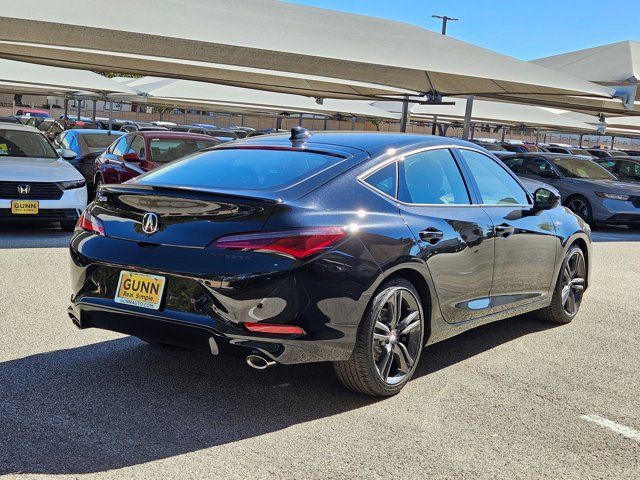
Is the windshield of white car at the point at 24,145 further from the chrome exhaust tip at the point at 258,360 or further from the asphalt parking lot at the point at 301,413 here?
the chrome exhaust tip at the point at 258,360

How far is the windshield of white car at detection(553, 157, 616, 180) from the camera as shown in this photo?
16.5 meters

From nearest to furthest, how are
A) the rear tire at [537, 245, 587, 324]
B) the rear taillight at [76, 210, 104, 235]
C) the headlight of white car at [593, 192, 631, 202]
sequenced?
the rear taillight at [76, 210, 104, 235] → the rear tire at [537, 245, 587, 324] → the headlight of white car at [593, 192, 631, 202]

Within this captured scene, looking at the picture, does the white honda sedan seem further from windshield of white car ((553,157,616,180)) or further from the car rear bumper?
windshield of white car ((553,157,616,180))

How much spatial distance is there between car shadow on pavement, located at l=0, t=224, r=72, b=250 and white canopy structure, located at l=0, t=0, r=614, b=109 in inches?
101

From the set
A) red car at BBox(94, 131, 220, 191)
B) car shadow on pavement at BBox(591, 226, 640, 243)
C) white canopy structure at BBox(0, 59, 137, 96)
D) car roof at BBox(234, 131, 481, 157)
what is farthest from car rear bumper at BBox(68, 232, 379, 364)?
white canopy structure at BBox(0, 59, 137, 96)

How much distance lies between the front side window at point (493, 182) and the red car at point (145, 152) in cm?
676

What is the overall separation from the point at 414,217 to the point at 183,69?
1187cm

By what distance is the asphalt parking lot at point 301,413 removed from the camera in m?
3.71

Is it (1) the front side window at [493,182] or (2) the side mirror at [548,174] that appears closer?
(1) the front side window at [493,182]

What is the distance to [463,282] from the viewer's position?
5270mm

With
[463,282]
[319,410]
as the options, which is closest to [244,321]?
[319,410]

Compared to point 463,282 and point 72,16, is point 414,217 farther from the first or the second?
point 72,16

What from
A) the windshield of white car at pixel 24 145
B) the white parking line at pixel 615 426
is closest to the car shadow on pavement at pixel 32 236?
the windshield of white car at pixel 24 145

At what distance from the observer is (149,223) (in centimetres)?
434
